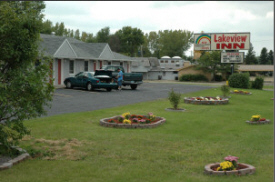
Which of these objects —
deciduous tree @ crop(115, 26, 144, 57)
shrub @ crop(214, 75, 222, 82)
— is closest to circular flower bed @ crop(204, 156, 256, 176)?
shrub @ crop(214, 75, 222, 82)

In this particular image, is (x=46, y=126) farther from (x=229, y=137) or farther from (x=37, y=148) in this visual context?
(x=229, y=137)

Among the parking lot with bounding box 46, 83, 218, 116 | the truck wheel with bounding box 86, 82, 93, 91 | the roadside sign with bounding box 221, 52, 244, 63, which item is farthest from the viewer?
the roadside sign with bounding box 221, 52, 244, 63

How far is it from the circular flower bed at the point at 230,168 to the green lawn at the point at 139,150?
12 cm

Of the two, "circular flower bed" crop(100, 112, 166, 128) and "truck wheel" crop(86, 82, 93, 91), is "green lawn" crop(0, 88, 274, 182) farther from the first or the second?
"truck wheel" crop(86, 82, 93, 91)

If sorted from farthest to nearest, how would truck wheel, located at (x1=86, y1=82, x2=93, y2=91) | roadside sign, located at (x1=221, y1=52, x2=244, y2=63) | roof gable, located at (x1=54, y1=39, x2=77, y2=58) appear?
1. roadside sign, located at (x1=221, y1=52, x2=244, y2=63)
2. roof gable, located at (x1=54, y1=39, x2=77, y2=58)
3. truck wheel, located at (x1=86, y1=82, x2=93, y2=91)

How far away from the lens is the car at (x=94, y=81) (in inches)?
1124

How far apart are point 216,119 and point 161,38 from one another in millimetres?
113787

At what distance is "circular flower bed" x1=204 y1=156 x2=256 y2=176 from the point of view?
663cm

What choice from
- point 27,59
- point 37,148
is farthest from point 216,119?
point 27,59

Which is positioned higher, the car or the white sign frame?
the white sign frame

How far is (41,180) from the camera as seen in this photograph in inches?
248

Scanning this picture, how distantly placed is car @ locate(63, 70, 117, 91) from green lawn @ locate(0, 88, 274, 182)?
1507 centimetres

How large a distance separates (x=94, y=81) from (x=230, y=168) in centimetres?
2255

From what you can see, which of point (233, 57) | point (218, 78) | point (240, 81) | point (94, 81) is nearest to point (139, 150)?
point (94, 81)
